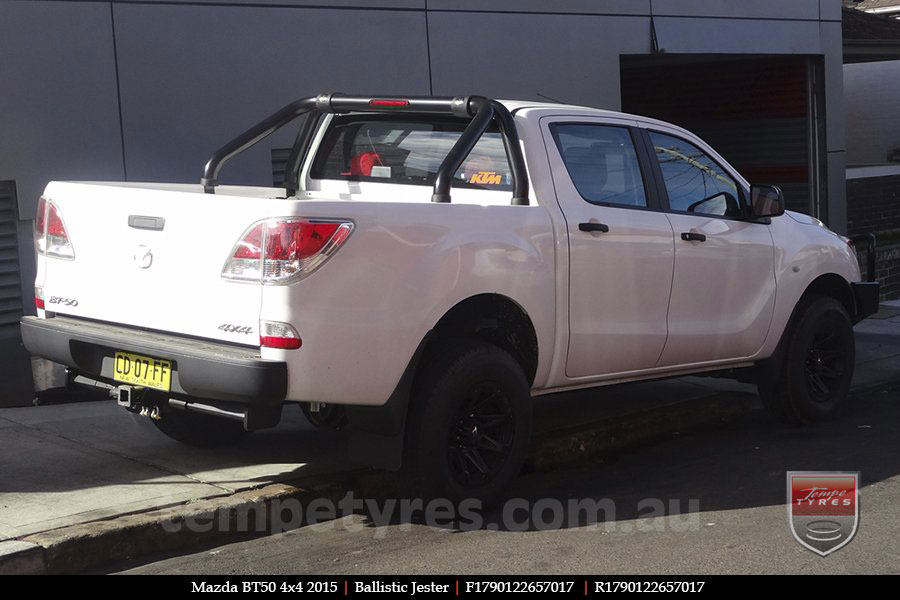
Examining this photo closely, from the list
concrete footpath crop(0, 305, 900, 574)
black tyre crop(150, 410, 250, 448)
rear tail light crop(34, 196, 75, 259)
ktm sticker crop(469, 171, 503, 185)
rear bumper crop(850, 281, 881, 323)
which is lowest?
concrete footpath crop(0, 305, 900, 574)

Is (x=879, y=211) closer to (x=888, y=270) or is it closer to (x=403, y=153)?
(x=888, y=270)

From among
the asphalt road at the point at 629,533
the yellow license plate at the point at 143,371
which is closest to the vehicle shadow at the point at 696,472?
the asphalt road at the point at 629,533

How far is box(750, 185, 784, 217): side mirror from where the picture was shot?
723 centimetres

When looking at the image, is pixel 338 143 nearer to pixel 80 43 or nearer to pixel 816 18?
pixel 80 43

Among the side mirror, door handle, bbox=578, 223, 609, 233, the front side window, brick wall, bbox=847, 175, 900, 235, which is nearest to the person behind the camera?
door handle, bbox=578, 223, 609, 233

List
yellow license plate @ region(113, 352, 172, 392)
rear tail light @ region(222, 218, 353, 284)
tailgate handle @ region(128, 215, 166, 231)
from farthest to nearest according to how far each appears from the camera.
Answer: tailgate handle @ region(128, 215, 166, 231) → yellow license plate @ region(113, 352, 172, 392) → rear tail light @ region(222, 218, 353, 284)

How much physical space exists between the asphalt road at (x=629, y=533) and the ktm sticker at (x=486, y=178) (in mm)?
1596

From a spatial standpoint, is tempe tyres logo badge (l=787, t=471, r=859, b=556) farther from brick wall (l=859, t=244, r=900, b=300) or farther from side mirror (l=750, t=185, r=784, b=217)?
brick wall (l=859, t=244, r=900, b=300)

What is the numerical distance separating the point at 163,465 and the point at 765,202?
12.4 ft

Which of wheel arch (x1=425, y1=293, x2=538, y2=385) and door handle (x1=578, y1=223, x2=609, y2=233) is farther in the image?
door handle (x1=578, y1=223, x2=609, y2=233)

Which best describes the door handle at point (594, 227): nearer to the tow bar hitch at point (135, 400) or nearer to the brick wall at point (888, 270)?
the tow bar hitch at point (135, 400)

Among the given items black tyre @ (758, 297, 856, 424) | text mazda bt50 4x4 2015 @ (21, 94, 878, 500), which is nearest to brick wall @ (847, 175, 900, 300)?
black tyre @ (758, 297, 856, 424)

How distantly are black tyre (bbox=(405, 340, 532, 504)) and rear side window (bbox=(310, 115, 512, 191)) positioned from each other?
41.2 inches

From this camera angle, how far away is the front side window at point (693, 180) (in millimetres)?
6945
